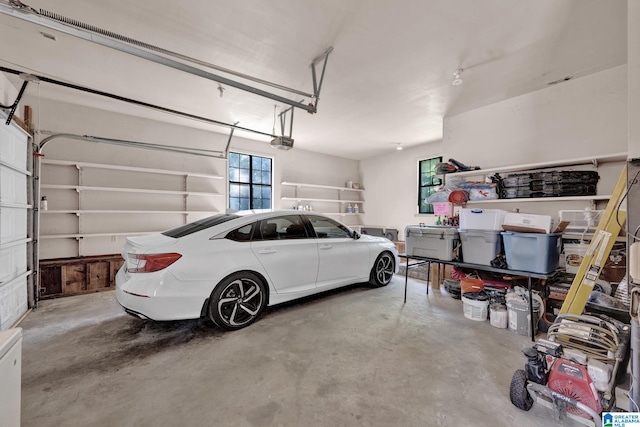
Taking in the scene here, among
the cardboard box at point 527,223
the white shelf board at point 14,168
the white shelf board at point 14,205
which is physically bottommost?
the cardboard box at point 527,223

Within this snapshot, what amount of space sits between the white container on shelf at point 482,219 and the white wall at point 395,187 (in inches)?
136

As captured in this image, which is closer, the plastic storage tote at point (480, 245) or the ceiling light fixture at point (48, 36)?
the ceiling light fixture at point (48, 36)

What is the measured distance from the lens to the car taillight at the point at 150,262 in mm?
2271

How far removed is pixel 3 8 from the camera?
1598 millimetres

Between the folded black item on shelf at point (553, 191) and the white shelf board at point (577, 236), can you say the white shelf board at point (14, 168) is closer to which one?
the folded black item on shelf at point (553, 191)

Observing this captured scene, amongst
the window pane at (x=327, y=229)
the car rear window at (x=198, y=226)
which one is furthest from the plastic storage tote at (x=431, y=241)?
the car rear window at (x=198, y=226)

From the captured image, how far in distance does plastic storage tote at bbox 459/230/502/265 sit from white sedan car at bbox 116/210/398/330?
1.39 meters

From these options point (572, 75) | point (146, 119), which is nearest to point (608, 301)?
point (572, 75)

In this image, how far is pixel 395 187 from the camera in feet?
23.5

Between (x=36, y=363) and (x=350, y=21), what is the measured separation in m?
3.90

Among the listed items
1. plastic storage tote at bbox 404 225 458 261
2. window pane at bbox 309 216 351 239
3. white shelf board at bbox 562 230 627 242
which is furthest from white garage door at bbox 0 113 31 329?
white shelf board at bbox 562 230 627 242

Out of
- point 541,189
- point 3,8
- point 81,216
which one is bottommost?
point 81,216

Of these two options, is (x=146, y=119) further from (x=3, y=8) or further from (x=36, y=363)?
(x=36, y=363)

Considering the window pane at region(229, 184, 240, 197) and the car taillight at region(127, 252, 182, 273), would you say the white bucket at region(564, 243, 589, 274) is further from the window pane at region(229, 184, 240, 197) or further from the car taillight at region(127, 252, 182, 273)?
the window pane at region(229, 184, 240, 197)
